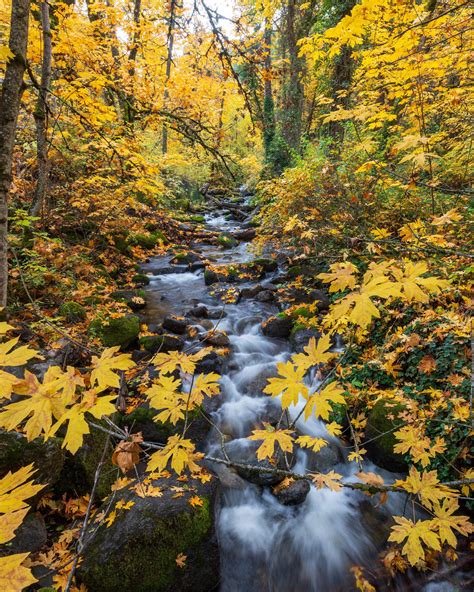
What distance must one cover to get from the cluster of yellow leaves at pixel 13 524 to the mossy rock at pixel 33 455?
2.18 m

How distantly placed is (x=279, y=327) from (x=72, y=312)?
4100mm

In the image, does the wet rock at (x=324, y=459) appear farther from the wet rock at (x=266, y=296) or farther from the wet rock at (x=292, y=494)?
the wet rock at (x=266, y=296)

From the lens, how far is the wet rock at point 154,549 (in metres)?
2.68

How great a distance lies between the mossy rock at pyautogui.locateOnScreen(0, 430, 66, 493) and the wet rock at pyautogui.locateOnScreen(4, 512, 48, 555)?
0.32 m

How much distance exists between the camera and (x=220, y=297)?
8.73 m

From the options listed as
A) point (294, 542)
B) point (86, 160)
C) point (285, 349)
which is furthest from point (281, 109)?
point (294, 542)

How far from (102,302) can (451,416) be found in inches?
247

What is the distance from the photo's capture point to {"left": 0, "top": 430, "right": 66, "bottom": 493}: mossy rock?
9.67 feet

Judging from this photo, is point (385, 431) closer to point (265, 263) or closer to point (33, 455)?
point (33, 455)

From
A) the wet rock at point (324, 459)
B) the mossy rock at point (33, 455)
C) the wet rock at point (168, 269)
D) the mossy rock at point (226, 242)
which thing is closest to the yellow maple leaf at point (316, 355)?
the mossy rock at point (33, 455)

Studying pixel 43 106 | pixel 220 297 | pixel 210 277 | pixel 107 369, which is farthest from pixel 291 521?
pixel 43 106

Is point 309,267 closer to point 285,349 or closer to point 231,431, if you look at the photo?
point 285,349

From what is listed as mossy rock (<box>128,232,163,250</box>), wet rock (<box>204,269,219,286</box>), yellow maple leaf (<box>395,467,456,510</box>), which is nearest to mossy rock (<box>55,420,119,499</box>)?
yellow maple leaf (<box>395,467,456,510</box>)

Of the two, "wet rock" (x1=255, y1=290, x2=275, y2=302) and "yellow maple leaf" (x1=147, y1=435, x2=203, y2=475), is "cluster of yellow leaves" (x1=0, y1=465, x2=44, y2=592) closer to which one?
"yellow maple leaf" (x1=147, y1=435, x2=203, y2=475)
